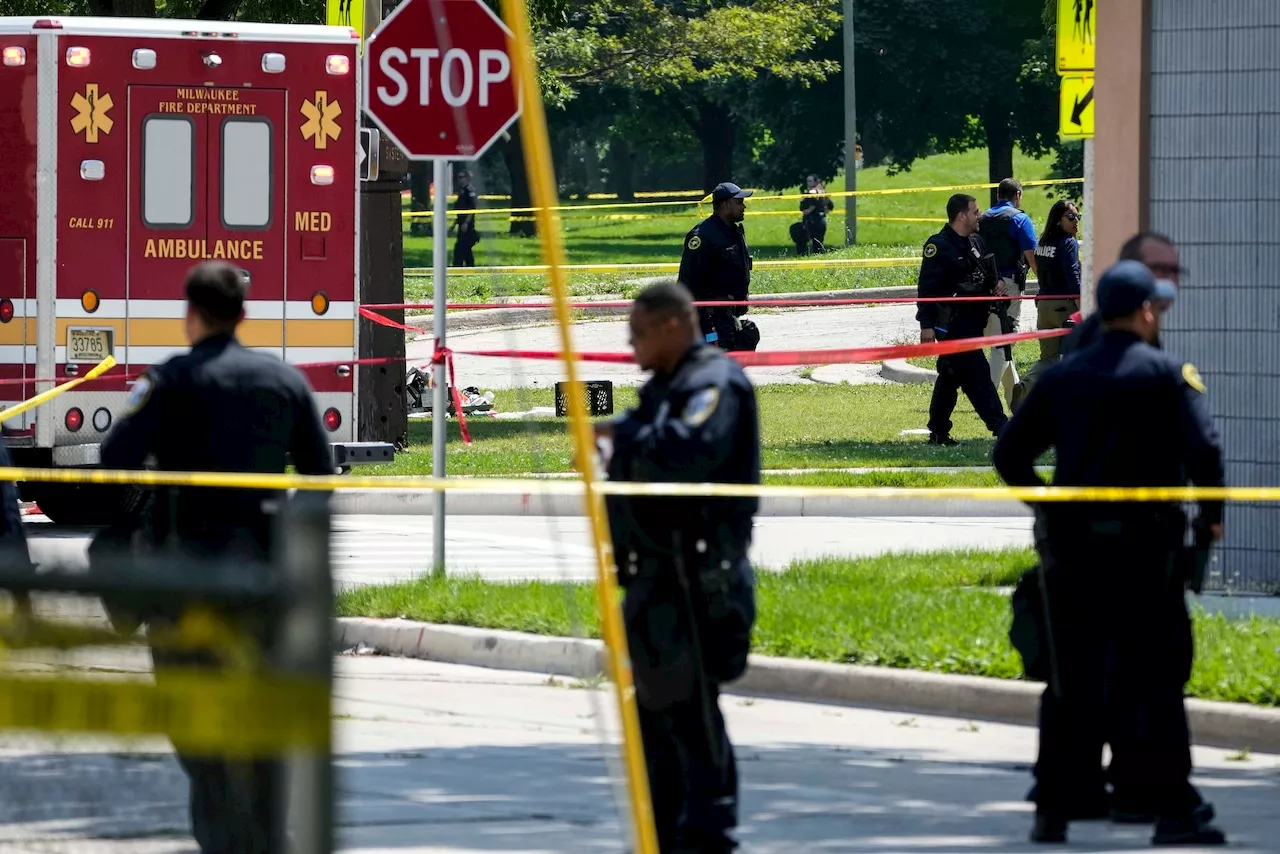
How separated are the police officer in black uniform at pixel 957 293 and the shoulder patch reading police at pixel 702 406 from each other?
11.8 m

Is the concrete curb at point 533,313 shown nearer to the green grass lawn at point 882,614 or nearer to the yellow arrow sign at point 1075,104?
the yellow arrow sign at point 1075,104

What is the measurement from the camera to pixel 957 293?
743 inches

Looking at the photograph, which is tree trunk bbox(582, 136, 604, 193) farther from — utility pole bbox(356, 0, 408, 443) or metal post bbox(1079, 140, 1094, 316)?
metal post bbox(1079, 140, 1094, 316)

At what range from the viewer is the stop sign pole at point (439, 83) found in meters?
11.6

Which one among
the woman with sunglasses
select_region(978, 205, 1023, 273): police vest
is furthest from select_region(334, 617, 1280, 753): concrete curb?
select_region(978, 205, 1023, 273): police vest

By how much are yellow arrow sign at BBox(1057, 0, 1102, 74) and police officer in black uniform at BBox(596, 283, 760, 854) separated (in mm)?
8814

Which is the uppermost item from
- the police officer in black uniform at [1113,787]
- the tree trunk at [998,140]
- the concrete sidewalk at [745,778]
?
the tree trunk at [998,140]

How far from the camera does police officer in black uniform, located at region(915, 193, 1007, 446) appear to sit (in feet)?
60.8

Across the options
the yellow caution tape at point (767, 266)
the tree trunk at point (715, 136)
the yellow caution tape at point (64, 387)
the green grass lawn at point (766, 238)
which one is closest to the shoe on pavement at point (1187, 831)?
the yellow caution tape at point (64, 387)

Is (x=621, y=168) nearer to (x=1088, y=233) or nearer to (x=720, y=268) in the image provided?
(x=720, y=268)

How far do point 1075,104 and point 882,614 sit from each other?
19.0 feet

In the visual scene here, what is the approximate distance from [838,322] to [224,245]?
16.4 metres

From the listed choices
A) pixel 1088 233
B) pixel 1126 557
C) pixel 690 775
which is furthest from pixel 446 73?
pixel 690 775

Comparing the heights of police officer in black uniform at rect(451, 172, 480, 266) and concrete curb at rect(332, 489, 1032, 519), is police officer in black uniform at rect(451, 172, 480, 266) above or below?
above
